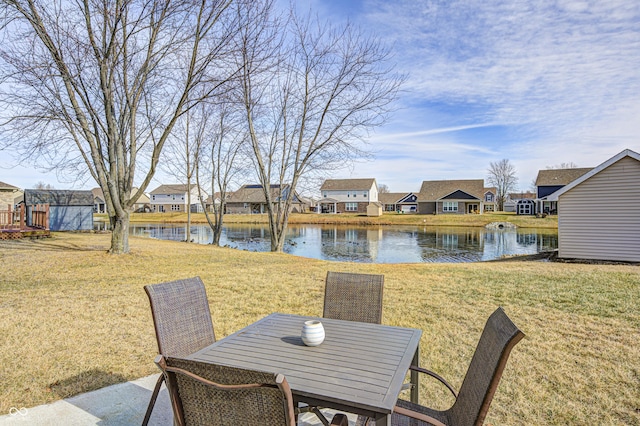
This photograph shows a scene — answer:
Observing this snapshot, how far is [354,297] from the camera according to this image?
3576mm

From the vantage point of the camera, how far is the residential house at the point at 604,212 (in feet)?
39.8

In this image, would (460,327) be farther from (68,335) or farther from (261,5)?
(261,5)

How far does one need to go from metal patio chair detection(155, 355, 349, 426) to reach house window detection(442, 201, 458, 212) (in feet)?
179

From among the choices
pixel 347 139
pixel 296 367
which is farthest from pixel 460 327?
pixel 347 139

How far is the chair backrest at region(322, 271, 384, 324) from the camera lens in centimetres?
351

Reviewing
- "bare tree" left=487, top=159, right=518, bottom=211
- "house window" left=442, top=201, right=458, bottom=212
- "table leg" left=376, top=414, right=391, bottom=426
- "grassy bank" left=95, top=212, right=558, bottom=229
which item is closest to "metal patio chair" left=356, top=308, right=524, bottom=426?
"table leg" left=376, top=414, right=391, bottom=426

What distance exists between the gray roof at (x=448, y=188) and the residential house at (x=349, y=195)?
815 cm

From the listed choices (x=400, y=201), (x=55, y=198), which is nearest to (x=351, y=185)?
(x=400, y=201)

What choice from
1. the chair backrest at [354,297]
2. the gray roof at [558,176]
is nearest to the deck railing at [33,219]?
the chair backrest at [354,297]

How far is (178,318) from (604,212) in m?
14.4

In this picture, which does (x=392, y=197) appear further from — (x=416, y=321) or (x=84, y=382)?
(x=84, y=382)

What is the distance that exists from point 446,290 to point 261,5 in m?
9.27

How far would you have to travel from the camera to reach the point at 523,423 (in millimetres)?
2945

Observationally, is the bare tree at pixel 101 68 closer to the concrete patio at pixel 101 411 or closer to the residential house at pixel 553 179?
the concrete patio at pixel 101 411
